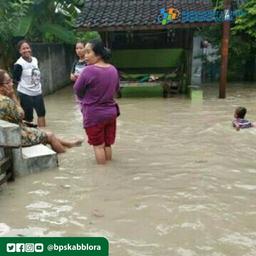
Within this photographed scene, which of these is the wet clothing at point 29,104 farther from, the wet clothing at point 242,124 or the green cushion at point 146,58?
the green cushion at point 146,58

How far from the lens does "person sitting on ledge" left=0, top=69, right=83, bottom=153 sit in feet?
19.0

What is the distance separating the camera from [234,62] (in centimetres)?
1702

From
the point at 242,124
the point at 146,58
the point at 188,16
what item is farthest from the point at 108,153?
the point at 146,58

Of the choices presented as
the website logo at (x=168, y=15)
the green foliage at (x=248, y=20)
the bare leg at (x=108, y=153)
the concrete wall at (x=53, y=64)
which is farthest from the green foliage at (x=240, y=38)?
the bare leg at (x=108, y=153)

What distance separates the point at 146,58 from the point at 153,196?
10293 mm

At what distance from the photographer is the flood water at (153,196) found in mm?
3871

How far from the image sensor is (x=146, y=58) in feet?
48.2

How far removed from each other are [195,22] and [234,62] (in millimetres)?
5058

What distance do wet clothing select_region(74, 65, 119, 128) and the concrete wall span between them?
316 inches

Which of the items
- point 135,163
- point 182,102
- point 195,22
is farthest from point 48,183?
point 195,22

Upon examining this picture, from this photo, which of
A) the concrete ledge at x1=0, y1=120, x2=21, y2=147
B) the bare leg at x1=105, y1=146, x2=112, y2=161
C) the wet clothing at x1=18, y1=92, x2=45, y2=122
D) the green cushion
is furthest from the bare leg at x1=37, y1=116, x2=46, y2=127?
the green cushion

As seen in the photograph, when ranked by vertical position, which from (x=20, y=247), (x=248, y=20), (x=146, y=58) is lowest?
(x=20, y=247)

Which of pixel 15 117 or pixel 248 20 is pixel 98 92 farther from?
pixel 248 20

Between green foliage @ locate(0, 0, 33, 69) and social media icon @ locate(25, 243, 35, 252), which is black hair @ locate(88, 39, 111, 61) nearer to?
social media icon @ locate(25, 243, 35, 252)
